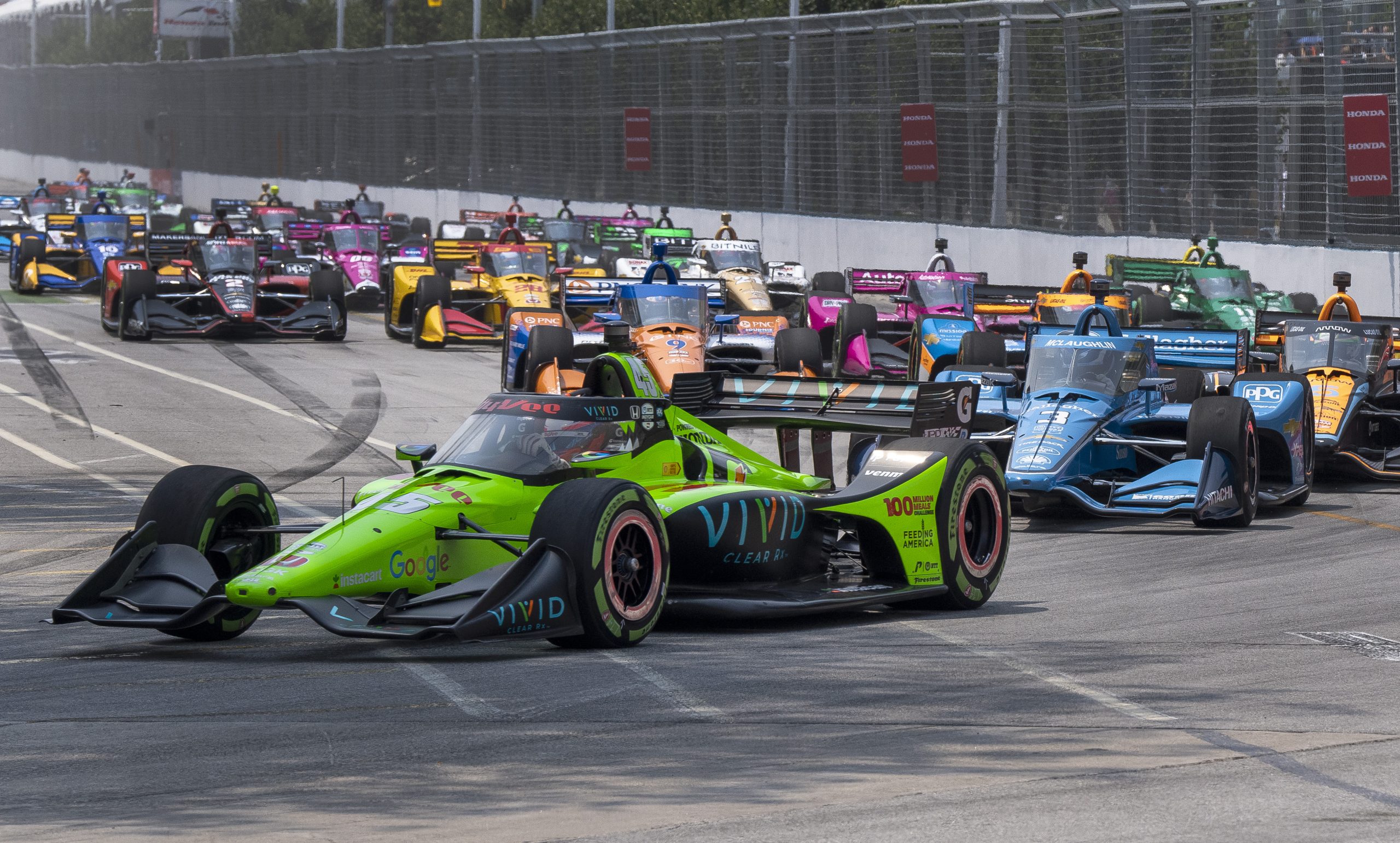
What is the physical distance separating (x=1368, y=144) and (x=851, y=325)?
9.26m

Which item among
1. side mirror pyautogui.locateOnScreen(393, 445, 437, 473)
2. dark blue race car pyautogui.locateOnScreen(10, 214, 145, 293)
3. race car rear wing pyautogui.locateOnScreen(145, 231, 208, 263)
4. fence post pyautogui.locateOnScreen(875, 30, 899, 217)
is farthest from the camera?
fence post pyautogui.locateOnScreen(875, 30, 899, 217)

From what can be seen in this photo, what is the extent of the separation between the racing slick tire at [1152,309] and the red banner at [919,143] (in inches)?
573

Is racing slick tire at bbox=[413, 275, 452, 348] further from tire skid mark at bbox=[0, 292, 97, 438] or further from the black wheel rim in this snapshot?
the black wheel rim

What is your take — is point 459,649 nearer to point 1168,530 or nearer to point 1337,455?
point 1168,530

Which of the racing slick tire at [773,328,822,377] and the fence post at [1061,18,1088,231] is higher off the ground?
the fence post at [1061,18,1088,231]

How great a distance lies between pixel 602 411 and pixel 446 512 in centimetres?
122

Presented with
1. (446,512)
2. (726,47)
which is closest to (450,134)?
(726,47)

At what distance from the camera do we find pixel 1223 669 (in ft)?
30.6

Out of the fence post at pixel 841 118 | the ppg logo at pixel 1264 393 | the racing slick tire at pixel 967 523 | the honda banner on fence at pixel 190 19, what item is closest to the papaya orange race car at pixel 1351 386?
the ppg logo at pixel 1264 393

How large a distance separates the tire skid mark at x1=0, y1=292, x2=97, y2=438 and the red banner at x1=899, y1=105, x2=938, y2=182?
1738cm

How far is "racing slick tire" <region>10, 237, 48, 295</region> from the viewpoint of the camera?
1478 inches

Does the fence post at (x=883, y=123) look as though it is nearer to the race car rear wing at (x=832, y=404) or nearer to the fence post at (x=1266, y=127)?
the fence post at (x=1266, y=127)

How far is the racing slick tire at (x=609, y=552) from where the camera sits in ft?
29.9

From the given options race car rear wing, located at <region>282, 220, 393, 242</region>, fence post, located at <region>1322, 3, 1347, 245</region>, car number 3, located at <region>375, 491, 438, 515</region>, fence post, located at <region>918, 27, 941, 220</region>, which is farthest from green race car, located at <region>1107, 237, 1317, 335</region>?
race car rear wing, located at <region>282, 220, 393, 242</region>
